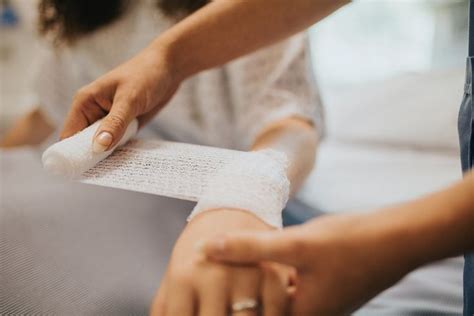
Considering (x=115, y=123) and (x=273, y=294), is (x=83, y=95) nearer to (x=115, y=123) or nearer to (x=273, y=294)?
(x=115, y=123)

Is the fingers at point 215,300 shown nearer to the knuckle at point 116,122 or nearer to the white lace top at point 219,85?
the knuckle at point 116,122

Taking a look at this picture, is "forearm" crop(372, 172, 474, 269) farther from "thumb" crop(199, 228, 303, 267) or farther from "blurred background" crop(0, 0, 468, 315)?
"blurred background" crop(0, 0, 468, 315)

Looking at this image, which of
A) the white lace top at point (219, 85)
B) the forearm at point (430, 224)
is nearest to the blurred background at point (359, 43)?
the white lace top at point (219, 85)

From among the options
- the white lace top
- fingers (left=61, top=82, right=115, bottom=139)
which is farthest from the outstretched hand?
the white lace top

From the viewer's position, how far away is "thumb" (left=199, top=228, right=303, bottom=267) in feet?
0.84

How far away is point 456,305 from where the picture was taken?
53cm

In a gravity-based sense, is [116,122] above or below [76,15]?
below

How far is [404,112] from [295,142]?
546 millimetres

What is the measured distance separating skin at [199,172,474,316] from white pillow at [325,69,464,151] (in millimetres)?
712

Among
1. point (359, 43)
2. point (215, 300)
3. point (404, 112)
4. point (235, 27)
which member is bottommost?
point (215, 300)

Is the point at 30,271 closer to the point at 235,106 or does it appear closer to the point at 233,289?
the point at 233,289

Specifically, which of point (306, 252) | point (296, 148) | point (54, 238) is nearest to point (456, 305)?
point (296, 148)

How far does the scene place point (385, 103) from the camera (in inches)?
42.4

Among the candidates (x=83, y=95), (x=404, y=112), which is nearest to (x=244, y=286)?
(x=83, y=95)
